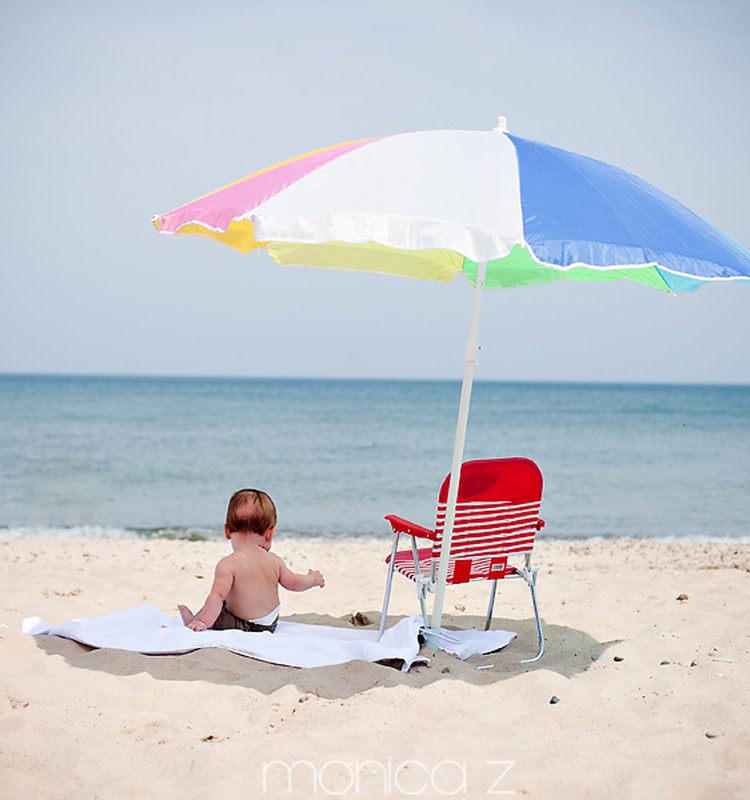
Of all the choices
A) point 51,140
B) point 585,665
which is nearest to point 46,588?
point 585,665

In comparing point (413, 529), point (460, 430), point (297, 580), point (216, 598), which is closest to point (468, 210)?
point (460, 430)

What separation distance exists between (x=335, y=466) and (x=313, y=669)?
14771 mm

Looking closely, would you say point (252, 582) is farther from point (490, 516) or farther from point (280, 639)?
point (490, 516)

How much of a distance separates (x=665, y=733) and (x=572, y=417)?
3591 centimetres

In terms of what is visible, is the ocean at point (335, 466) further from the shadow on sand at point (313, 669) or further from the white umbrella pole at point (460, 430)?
the white umbrella pole at point (460, 430)

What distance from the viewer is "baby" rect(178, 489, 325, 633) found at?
4.50 meters

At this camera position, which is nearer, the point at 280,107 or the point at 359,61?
the point at 359,61

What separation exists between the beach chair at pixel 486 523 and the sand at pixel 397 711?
0.44 m

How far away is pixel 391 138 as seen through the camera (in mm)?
4242

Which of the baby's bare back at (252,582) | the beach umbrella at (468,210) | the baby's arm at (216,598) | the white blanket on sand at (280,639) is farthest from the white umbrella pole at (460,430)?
the baby's arm at (216,598)

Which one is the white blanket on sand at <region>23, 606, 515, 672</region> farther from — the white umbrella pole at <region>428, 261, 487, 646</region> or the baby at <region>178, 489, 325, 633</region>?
the white umbrella pole at <region>428, 261, 487, 646</region>

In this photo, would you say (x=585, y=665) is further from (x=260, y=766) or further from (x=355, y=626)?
(x=260, y=766)

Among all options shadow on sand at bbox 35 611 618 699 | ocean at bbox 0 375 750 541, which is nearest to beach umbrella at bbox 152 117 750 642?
shadow on sand at bbox 35 611 618 699

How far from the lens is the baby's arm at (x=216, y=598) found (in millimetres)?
4465
